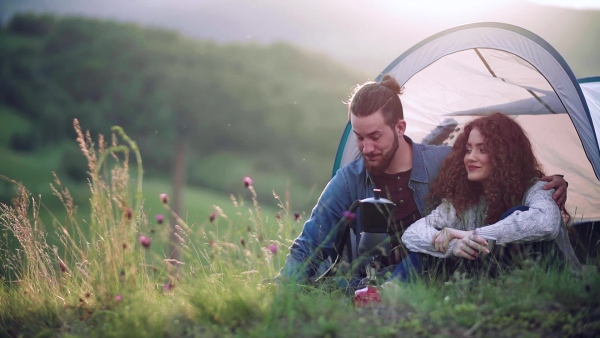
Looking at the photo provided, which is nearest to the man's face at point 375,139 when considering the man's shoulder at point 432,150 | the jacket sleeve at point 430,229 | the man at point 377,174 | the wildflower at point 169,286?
the man at point 377,174

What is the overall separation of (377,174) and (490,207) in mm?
708

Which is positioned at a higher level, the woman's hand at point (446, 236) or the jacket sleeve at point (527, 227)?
the jacket sleeve at point (527, 227)

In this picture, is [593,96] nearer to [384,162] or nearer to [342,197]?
[384,162]

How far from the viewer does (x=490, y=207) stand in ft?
12.3

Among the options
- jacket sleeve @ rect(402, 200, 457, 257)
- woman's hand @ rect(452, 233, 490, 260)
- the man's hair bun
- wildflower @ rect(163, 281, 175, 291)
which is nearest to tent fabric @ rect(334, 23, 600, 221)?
the man's hair bun

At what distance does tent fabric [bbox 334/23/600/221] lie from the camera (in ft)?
15.7

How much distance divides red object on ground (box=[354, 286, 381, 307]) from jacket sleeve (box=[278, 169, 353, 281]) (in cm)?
49

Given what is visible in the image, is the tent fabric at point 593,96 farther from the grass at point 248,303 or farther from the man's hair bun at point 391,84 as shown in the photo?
the grass at point 248,303

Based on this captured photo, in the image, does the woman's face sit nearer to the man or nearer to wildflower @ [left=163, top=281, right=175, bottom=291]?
the man

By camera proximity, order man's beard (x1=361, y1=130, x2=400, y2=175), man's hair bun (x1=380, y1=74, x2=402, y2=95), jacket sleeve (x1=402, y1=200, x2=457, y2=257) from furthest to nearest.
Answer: man's hair bun (x1=380, y1=74, x2=402, y2=95) → man's beard (x1=361, y1=130, x2=400, y2=175) → jacket sleeve (x1=402, y1=200, x2=457, y2=257)

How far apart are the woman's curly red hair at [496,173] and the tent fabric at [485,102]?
37.5 inches

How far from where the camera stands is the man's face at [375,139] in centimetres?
397

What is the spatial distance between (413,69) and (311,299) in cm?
224

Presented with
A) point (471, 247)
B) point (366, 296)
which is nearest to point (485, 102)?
point (471, 247)
